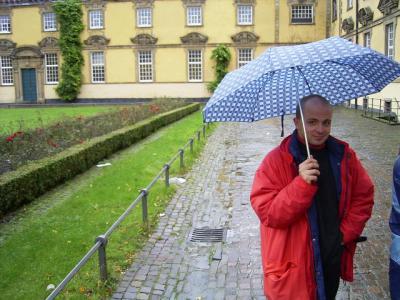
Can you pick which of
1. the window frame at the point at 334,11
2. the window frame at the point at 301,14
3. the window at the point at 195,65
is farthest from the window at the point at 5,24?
the window frame at the point at 334,11

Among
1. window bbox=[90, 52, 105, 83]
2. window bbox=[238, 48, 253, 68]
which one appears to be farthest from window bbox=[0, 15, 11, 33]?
window bbox=[238, 48, 253, 68]

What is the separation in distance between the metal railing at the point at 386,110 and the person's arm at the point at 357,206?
1810 cm

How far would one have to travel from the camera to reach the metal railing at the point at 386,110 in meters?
20.8

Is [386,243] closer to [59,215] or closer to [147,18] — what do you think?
[59,215]

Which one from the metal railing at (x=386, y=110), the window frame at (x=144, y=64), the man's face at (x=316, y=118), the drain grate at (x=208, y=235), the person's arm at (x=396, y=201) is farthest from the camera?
the window frame at (x=144, y=64)

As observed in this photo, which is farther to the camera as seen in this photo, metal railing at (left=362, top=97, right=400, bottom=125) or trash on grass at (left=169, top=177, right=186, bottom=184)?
metal railing at (left=362, top=97, right=400, bottom=125)

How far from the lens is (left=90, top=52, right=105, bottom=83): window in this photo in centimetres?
3912

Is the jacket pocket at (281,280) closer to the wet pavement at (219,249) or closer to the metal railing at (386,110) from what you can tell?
the wet pavement at (219,249)

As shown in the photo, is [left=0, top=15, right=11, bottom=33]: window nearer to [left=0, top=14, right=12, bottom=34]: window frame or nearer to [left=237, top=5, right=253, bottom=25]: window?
[left=0, top=14, right=12, bottom=34]: window frame

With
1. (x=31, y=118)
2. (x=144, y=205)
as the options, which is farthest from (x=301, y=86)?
(x=31, y=118)

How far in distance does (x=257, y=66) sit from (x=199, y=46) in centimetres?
3591

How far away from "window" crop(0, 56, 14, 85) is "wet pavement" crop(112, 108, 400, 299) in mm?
34080

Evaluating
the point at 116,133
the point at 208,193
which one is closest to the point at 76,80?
the point at 116,133

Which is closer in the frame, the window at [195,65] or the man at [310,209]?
the man at [310,209]
